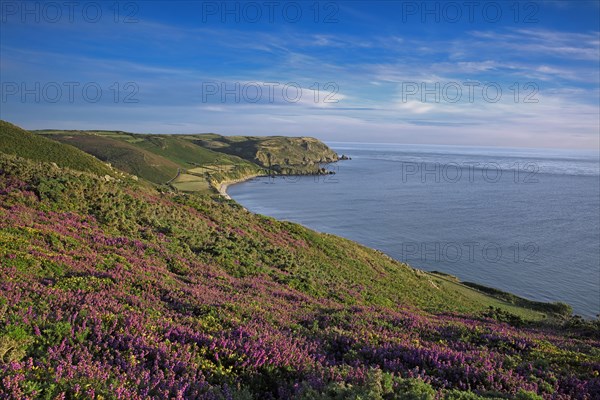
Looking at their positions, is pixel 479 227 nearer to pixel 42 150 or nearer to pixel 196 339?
pixel 42 150

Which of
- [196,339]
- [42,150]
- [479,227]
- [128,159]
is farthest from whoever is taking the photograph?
[128,159]

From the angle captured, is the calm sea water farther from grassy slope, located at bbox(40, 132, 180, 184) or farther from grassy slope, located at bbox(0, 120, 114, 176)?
grassy slope, located at bbox(0, 120, 114, 176)

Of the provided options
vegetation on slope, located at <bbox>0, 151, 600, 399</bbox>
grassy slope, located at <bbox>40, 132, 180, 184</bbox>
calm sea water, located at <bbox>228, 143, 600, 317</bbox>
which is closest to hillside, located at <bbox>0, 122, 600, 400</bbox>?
vegetation on slope, located at <bbox>0, 151, 600, 399</bbox>

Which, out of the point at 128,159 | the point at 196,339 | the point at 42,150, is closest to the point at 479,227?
the point at 42,150

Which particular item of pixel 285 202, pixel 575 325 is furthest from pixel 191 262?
pixel 285 202

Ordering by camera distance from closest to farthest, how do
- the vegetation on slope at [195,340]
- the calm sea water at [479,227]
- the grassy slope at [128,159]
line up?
the vegetation on slope at [195,340] → the calm sea water at [479,227] → the grassy slope at [128,159]

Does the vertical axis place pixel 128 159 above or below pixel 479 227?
above

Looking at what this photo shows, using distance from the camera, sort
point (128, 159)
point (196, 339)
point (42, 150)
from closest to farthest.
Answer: point (196, 339) → point (42, 150) → point (128, 159)

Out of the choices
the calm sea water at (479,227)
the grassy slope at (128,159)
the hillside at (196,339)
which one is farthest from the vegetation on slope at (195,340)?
the grassy slope at (128,159)

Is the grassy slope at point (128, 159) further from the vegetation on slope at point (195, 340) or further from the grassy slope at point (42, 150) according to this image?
the vegetation on slope at point (195, 340)

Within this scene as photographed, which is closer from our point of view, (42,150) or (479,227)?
(42,150)

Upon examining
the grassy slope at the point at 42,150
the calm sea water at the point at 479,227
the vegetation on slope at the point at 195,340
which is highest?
the grassy slope at the point at 42,150

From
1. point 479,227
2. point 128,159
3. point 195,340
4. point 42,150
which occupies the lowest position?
point 479,227

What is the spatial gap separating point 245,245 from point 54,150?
50038mm
